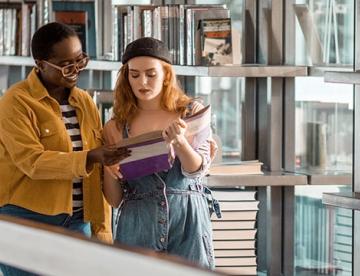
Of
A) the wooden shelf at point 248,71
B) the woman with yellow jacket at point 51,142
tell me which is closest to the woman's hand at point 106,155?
the woman with yellow jacket at point 51,142

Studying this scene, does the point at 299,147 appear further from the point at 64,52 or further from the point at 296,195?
the point at 64,52

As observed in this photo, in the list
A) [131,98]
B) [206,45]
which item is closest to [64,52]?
[131,98]

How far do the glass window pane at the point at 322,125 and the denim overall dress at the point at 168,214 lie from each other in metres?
1.32

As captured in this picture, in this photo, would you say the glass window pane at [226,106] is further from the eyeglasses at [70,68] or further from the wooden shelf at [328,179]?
the eyeglasses at [70,68]

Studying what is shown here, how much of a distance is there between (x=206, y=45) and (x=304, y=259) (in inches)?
41.5

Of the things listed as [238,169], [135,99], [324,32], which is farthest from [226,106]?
[135,99]

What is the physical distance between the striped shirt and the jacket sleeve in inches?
2.7

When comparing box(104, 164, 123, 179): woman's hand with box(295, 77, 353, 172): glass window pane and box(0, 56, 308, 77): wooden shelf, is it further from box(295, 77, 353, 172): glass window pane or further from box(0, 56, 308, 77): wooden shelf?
box(295, 77, 353, 172): glass window pane

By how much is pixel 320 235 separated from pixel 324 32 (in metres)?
0.89

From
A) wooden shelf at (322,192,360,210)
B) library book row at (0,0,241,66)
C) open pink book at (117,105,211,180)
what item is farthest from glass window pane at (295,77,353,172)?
open pink book at (117,105,211,180)

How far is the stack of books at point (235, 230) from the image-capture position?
3.82 metres

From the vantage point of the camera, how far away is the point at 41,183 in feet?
9.23

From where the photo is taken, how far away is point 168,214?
276 centimetres

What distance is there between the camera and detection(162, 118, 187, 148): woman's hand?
2668mm
